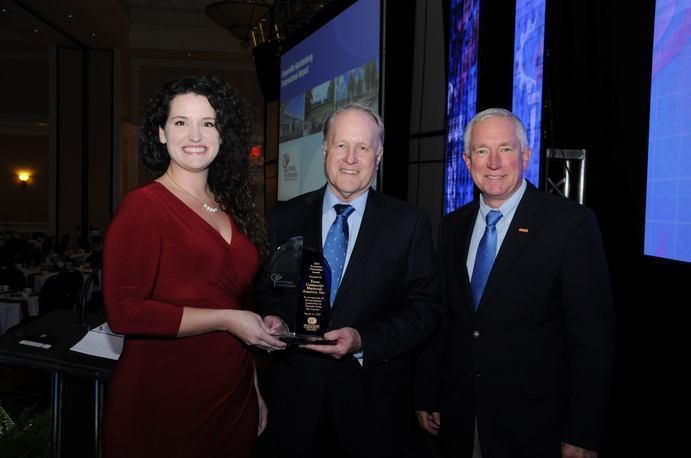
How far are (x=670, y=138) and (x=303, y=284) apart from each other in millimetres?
1575

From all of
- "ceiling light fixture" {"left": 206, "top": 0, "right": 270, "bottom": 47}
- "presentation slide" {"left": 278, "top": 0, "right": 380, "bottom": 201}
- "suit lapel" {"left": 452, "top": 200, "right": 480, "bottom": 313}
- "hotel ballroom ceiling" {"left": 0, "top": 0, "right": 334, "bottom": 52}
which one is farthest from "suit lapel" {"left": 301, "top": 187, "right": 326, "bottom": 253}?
"hotel ballroom ceiling" {"left": 0, "top": 0, "right": 334, "bottom": 52}

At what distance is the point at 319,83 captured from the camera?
5.62 m

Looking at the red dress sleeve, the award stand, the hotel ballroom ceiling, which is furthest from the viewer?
the hotel ballroom ceiling

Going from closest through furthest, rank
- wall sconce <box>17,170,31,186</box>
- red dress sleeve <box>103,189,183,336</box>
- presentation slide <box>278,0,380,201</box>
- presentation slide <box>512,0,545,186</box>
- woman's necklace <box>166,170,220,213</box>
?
1. red dress sleeve <box>103,189,183,336</box>
2. woman's necklace <box>166,170,220,213</box>
3. presentation slide <box>512,0,545,186</box>
4. presentation slide <box>278,0,380,201</box>
5. wall sconce <box>17,170,31,186</box>

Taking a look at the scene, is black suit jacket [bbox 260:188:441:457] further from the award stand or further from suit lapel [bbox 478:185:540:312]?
suit lapel [bbox 478:185:540:312]

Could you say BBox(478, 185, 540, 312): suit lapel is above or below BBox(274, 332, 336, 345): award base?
above

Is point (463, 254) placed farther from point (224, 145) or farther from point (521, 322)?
point (224, 145)

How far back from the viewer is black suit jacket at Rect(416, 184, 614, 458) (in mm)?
1702

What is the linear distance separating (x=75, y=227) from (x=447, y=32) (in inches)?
431

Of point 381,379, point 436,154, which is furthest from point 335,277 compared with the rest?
point 436,154

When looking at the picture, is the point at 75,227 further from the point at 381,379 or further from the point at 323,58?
the point at 381,379

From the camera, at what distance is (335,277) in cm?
183

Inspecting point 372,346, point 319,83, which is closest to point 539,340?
point 372,346

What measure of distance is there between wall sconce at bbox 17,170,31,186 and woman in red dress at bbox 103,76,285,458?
16.7 metres
